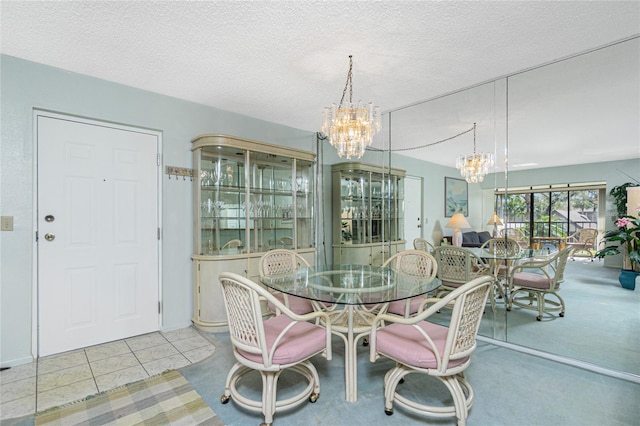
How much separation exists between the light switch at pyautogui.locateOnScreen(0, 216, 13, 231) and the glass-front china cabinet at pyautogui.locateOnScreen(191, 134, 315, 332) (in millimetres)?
1401

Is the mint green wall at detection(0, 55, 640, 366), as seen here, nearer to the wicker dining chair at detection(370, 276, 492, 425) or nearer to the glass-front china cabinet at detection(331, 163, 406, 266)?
the glass-front china cabinet at detection(331, 163, 406, 266)

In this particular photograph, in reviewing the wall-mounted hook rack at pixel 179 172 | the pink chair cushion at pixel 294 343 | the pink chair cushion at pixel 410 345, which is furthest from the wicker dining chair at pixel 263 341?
the wall-mounted hook rack at pixel 179 172

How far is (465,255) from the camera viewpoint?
298cm

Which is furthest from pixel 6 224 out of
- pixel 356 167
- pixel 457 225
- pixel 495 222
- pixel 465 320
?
pixel 495 222

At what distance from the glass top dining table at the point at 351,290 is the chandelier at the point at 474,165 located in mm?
1376

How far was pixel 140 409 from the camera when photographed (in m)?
1.80

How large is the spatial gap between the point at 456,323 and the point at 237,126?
3156 mm

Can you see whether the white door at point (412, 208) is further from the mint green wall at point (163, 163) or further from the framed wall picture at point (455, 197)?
the framed wall picture at point (455, 197)

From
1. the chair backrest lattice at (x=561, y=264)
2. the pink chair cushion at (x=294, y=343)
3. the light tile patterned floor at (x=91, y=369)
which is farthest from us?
the chair backrest lattice at (x=561, y=264)

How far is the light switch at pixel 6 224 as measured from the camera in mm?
2266

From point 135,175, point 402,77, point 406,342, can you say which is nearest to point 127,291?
point 135,175

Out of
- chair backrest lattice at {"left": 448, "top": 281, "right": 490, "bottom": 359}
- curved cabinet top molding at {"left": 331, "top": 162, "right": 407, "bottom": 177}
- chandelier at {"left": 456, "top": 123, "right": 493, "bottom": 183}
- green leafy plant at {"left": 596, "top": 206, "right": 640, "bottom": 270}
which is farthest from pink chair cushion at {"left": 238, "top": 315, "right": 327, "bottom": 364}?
curved cabinet top molding at {"left": 331, "top": 162, "right": 407, "bottom": 177}

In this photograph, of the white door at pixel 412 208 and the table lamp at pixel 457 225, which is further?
the white door at pixel 412 208

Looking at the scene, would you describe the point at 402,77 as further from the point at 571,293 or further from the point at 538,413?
the point at 538,413
